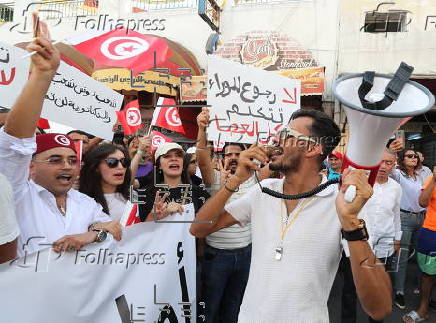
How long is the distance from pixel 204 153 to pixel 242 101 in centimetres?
47

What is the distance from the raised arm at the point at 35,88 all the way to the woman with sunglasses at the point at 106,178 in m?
1.21

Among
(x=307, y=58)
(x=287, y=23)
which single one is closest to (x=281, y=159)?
(x=307, y=58)

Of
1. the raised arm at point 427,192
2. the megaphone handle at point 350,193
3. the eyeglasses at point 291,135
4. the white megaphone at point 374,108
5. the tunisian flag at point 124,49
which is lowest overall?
the raised arm at point 427,192

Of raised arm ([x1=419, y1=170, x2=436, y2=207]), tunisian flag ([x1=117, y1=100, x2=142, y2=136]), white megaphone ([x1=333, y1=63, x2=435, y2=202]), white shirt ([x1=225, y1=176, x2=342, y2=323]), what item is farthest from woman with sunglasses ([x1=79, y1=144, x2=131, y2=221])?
raised arm ([x1=419, y1=170, x2=436, y2=207])

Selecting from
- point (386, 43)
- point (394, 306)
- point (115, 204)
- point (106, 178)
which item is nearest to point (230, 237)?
point (115, 204)

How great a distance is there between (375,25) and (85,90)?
8.35m

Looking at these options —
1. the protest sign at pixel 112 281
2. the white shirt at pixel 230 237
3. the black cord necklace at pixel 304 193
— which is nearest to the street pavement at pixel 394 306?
the white shirt at pixel 230 237

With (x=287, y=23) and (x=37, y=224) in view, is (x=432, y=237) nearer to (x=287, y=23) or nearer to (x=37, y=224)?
(x=37, y=224)

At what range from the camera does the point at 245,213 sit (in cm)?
180

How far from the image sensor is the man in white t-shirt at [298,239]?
1.33 m

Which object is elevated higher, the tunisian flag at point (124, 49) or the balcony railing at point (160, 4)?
the balcony railing at point (160, 4)

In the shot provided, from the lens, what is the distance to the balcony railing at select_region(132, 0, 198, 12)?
402 inches

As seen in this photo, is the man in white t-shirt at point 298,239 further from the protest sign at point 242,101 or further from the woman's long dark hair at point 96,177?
the woman's long dark hair at point 96,177

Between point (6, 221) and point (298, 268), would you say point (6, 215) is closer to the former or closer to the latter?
point (6, 221)
